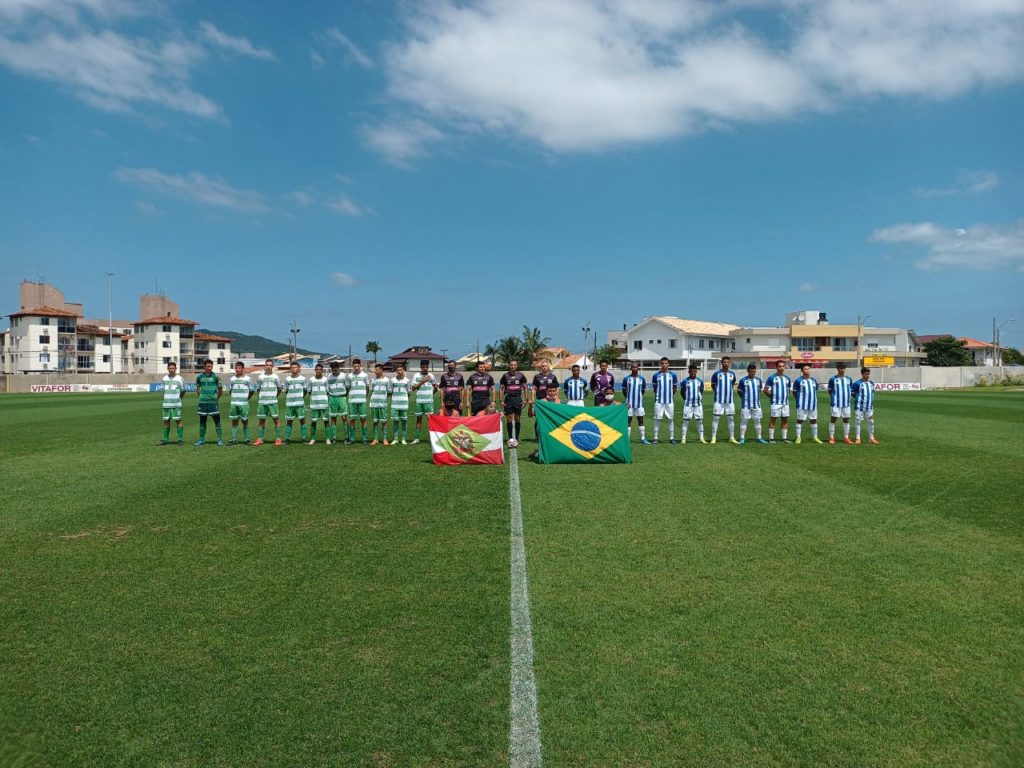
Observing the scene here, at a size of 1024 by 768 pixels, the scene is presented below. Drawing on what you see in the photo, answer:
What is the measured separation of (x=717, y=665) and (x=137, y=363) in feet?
332

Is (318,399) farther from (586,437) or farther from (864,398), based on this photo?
(864,398)

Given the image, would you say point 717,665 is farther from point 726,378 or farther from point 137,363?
point 137,363

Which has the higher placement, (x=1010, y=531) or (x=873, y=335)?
(x=873, y=335)

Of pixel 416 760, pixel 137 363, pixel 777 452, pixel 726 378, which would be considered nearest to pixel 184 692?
pixel 416 760

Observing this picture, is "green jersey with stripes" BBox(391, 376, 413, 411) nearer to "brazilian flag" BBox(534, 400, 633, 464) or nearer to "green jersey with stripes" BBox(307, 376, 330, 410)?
"green jersey with stripes" BBox(307, 376, 330, 410)

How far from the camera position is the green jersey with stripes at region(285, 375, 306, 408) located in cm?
1506

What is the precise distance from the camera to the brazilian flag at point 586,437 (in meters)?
12.2

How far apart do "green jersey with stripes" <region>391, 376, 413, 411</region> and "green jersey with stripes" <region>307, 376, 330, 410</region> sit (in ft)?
4.75

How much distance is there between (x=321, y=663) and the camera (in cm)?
422

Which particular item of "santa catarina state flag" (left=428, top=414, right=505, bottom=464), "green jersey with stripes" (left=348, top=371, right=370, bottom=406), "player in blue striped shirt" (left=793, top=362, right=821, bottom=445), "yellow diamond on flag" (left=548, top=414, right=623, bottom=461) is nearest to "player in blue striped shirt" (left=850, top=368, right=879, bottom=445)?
"player in blue striped shirt" (left=793, top=362, right=821, bottom=445)

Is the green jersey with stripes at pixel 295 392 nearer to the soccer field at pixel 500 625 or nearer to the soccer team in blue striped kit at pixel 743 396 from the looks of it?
the soccer field at pixel 500 625

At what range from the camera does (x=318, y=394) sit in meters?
15.1

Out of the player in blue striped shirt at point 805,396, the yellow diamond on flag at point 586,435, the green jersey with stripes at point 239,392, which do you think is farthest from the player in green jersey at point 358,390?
the player in blue striped shirt at point 805,396

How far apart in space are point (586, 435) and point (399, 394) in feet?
16.0
